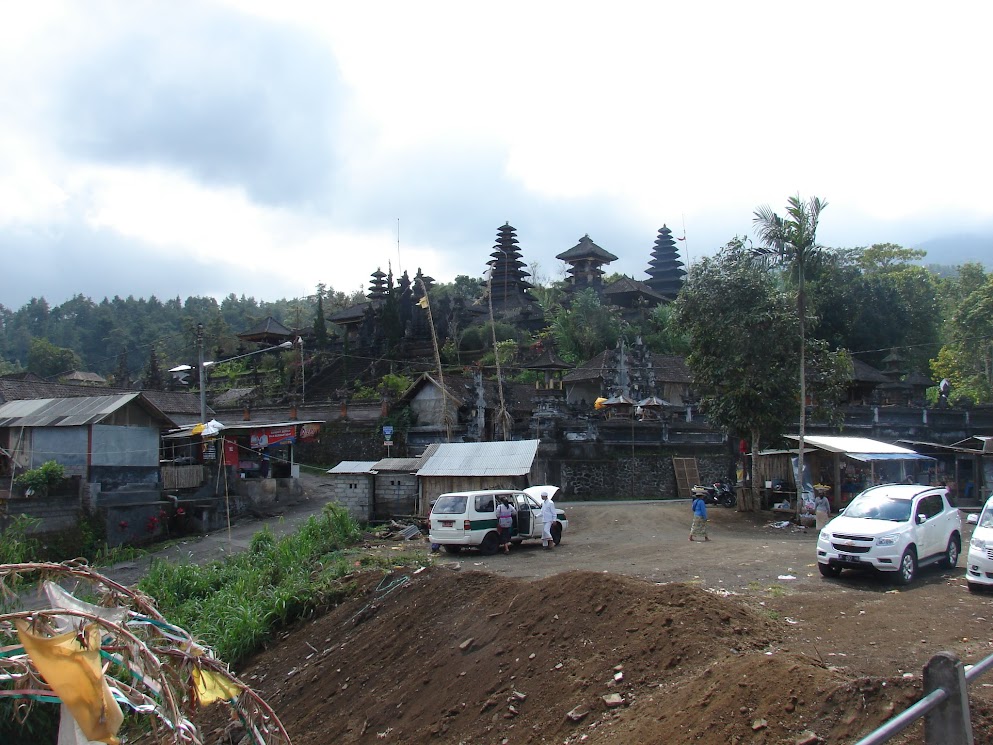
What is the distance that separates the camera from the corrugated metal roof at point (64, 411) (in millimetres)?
26484

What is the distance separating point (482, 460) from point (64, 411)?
14.8 metres

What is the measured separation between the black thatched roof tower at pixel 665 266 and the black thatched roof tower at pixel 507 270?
39.8 feet

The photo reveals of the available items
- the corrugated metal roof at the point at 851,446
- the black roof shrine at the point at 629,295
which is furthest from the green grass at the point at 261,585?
the black roof shrine at the point at 629,295

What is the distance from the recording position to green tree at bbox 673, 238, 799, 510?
24891mm

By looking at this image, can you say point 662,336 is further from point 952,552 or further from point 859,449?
point 952,552

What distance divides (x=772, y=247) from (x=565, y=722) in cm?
1915

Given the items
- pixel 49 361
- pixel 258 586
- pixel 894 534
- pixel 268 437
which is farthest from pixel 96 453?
pixel 49 361

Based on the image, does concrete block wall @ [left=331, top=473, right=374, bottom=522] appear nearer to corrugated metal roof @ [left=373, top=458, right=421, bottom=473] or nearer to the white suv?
corrugated metal roof @ [left=373, top=458, right=421, bottom=473]

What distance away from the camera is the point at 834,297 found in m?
50.4

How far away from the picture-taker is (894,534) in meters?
13.2

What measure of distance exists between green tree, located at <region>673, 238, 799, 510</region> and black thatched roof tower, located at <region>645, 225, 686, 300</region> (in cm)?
4907

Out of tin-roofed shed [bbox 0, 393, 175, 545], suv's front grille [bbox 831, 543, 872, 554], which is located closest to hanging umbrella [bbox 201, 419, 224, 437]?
tin-roofed shed [bbox 0, 393, 175, 545]

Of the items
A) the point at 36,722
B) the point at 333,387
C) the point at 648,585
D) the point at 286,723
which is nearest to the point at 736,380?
the point at 648,585

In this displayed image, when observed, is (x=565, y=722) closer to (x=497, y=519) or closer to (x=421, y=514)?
(x=497, y=519)
